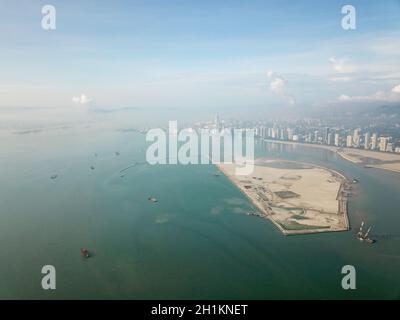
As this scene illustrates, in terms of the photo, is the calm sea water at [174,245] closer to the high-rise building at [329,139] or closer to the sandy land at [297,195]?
the sandy land at [297,195]

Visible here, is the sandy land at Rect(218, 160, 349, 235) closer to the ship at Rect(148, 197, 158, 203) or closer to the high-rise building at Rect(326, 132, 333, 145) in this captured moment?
the ship at Rect(148, 197, 158, 203)

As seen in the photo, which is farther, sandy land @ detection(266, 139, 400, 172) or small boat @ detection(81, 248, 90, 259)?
sandy land @ detection(266, 139, 400, 172)

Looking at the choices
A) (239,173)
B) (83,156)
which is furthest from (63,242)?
(83,156)

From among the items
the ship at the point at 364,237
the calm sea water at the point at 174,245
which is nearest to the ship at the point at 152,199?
the calm sea water at the point at 174,245

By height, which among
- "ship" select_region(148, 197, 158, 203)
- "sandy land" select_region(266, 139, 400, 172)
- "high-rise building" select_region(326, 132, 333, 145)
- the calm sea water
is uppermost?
"high-rise building" select_region(326, 132, 333, 145)

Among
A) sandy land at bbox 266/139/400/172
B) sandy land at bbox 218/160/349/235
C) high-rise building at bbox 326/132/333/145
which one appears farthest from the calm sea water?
high-rise building at bbox 326/132/333/145

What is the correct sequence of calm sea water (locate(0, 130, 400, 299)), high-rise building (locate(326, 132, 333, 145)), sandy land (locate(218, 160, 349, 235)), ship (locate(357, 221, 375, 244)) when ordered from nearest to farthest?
calm sea water (locate(0, 130, 400, 299)), ship (locate(357, 221, 375, 244)), sandy land (locate(218, 160, 349, 235)), high-rise building (locate(326, 132, 333, 145))
